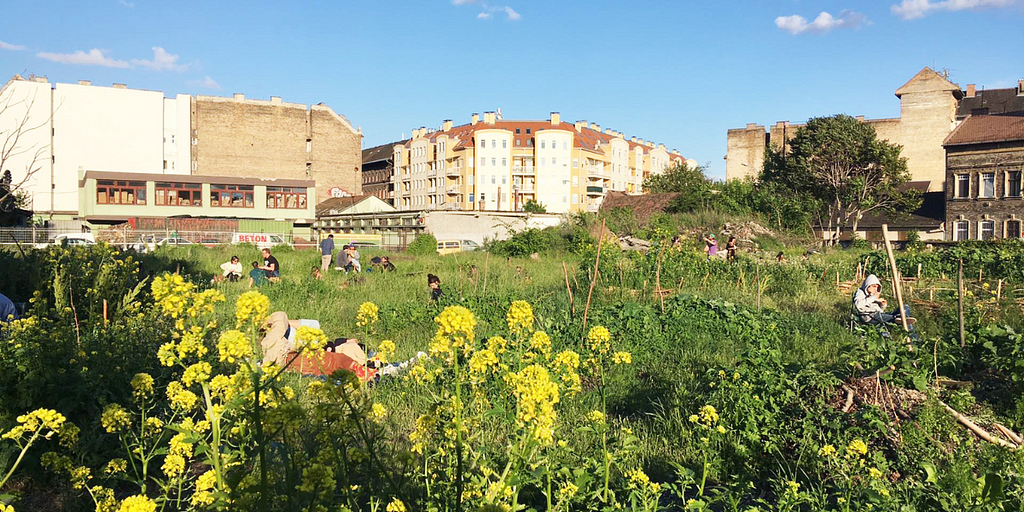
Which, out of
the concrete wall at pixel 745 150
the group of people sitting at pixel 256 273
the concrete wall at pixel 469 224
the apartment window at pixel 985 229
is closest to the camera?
the group of people sitting at pixel 256 273

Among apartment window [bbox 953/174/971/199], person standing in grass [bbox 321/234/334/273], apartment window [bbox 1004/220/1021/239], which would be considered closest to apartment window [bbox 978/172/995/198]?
apartment window [bbox 953/174/971/199]

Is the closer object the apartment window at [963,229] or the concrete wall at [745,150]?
the apartment window at [963,229]

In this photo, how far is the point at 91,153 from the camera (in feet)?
184

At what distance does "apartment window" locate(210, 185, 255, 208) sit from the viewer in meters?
51.0

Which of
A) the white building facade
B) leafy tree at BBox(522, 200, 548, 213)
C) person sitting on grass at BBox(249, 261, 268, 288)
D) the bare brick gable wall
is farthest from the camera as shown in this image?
the bare brick gable wall

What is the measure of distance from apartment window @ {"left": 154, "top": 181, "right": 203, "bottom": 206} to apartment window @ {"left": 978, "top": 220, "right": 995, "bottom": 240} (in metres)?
50.8

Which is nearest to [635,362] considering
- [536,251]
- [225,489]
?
[225,489]

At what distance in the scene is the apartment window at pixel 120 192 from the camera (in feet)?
157

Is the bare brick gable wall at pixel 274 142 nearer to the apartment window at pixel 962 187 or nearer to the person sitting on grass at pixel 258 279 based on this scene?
the person sitting on grass at pixel 258 279

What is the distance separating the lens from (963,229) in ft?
141

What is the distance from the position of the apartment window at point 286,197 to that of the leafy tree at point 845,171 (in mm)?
33700

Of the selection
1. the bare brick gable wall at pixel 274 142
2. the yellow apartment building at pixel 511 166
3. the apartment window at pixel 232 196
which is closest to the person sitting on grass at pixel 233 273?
the apartment window at pixel 232 196

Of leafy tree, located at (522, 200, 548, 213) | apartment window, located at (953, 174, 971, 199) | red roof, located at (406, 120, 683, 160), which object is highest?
red roof, located at (406, 120, 683, 160)

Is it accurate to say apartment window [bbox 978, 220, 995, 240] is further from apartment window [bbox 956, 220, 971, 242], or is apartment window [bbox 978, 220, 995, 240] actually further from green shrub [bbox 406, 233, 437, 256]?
green shrub [bbox 406, 233, 437, 256]
